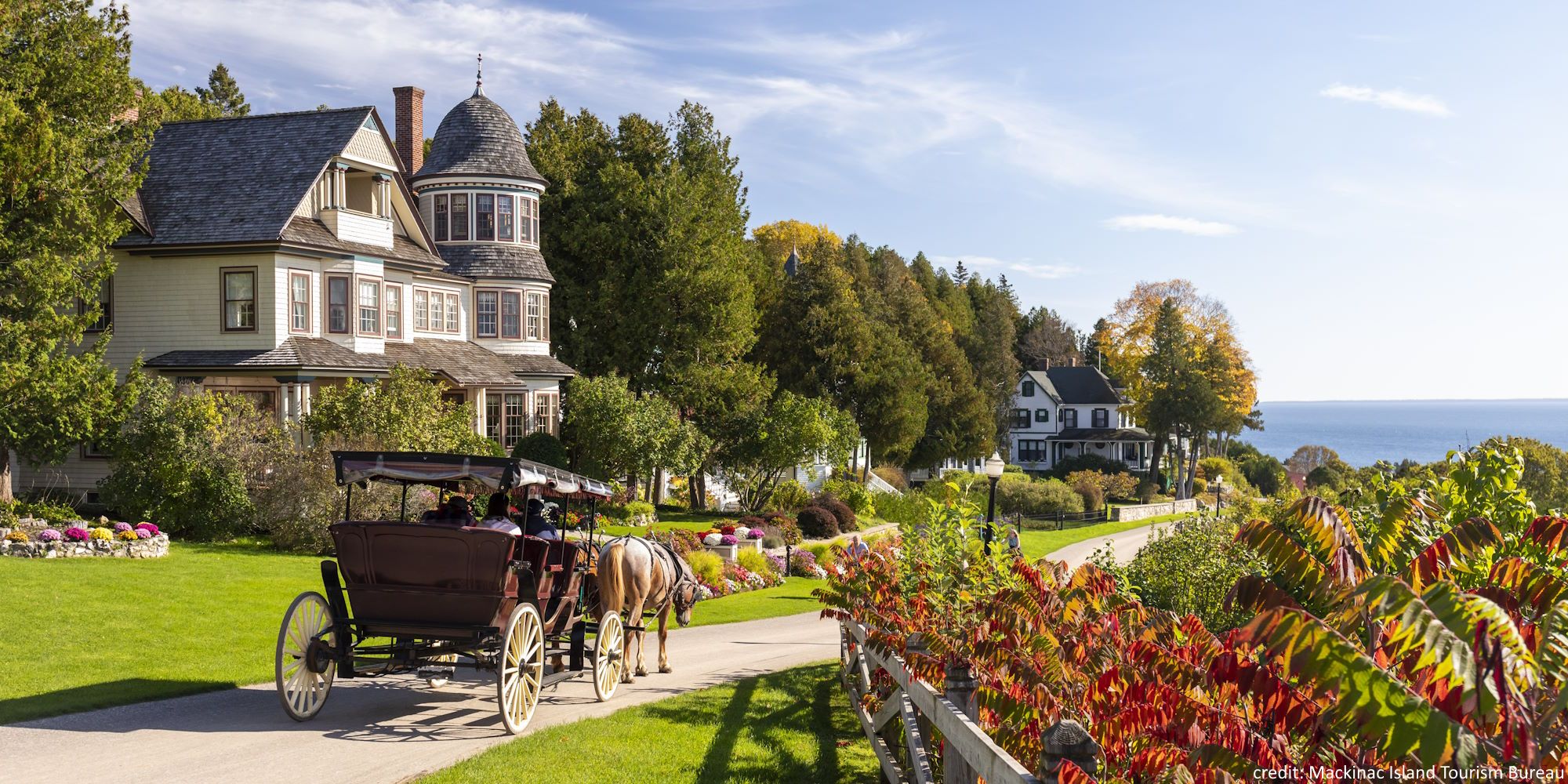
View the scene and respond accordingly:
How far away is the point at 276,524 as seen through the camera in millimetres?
26281

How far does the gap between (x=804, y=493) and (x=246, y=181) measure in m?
23.8

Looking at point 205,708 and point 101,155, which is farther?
point 101,155

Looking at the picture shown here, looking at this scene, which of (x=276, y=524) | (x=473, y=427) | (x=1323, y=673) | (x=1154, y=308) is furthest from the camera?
(x=1154, y=308)

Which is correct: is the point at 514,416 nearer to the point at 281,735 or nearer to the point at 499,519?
the point at 499,519

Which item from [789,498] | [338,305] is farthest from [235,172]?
[789,498]

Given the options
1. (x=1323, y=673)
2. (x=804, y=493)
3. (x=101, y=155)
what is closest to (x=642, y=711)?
(x=1323, y=673)

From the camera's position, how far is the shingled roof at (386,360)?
31641 mm

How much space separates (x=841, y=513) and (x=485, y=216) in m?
17.7

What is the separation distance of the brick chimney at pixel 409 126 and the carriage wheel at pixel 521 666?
38251mm

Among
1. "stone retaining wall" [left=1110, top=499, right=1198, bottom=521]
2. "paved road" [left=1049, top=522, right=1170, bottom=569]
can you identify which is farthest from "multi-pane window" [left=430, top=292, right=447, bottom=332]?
"stone retaining wall" [left=1110, top=499, right=1198, bottom=521]

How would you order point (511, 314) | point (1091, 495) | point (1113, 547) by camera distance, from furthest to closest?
1. point (1091, 495)
2. point (511, 314)
3. point (1113, 547)

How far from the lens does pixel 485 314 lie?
142ft

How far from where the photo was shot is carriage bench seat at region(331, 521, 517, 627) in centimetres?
1066

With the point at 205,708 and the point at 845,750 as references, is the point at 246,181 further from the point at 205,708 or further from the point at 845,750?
the point at 845,750
